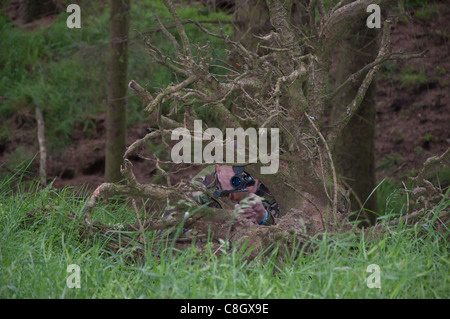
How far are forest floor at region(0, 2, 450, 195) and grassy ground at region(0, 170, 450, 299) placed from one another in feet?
15.3

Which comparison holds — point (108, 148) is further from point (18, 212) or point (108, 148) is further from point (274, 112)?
point (274, 112)

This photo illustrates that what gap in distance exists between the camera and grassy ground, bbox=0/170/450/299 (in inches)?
97.5

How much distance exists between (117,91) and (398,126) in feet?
14.4

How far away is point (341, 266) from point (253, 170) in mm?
1105

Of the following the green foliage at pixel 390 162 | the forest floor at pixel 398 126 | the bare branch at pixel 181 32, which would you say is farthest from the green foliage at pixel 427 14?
the bare branch at pixel 181 32

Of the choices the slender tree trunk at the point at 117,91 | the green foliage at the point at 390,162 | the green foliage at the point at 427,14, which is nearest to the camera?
the slender tree trunk at the point at 117,91

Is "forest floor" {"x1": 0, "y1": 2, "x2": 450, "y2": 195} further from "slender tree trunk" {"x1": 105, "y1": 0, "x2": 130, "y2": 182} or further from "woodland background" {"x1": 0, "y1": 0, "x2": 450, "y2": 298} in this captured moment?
"slender tree trunk" {"x1": 105, "y1": 0, "x2": 130, "y2": 182}

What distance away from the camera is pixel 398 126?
8391 millimetres

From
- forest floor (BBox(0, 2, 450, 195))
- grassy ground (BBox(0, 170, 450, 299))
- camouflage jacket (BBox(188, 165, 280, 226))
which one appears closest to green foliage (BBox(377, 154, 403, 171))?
forest floor (BBox(0, 2, 450, 195))

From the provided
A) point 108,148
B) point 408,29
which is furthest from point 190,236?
point 408,29

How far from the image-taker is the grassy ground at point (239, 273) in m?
2.48

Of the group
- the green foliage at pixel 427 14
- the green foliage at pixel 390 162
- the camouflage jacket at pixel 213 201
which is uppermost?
the green foliage at pixel 427 14

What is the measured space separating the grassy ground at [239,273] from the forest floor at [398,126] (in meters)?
4.66

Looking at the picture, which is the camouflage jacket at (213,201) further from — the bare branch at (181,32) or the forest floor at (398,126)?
the forest floor at (398,126)
